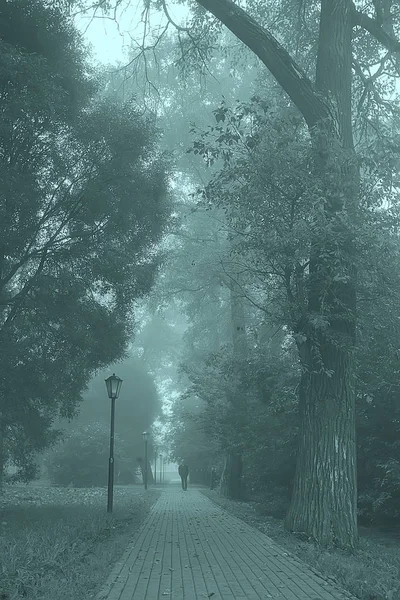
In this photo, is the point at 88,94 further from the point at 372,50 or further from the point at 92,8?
the point at 372,50

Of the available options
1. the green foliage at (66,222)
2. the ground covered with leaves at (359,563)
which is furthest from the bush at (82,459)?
the ground covered with leaves at (359,563)

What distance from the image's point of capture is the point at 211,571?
798cm

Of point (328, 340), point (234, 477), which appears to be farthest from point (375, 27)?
point (234, 477)

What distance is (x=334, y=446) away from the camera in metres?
11.3

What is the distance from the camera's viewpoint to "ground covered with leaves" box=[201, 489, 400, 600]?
7059mm

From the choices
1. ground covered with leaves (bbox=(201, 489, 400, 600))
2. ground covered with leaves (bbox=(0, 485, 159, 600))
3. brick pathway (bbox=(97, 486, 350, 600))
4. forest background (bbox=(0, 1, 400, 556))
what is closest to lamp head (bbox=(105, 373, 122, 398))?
forest background (bbox=(0, 1, 400, 556))

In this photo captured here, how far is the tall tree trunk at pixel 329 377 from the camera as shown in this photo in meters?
10.7

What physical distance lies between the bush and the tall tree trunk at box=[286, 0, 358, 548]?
3102 cm

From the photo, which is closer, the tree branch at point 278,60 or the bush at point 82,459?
the tree branch at point 278,60

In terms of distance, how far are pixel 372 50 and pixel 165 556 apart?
1186 cm

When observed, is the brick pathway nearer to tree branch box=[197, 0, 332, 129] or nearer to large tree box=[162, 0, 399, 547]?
large tree box=[162, 0, 399, 547]

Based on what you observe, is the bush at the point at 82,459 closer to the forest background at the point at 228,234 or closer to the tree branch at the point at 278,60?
the forest background at the point at 228,234

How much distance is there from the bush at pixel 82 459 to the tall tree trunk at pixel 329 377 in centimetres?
3102

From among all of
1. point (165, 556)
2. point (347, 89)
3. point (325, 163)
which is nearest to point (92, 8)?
point (347, 89)
